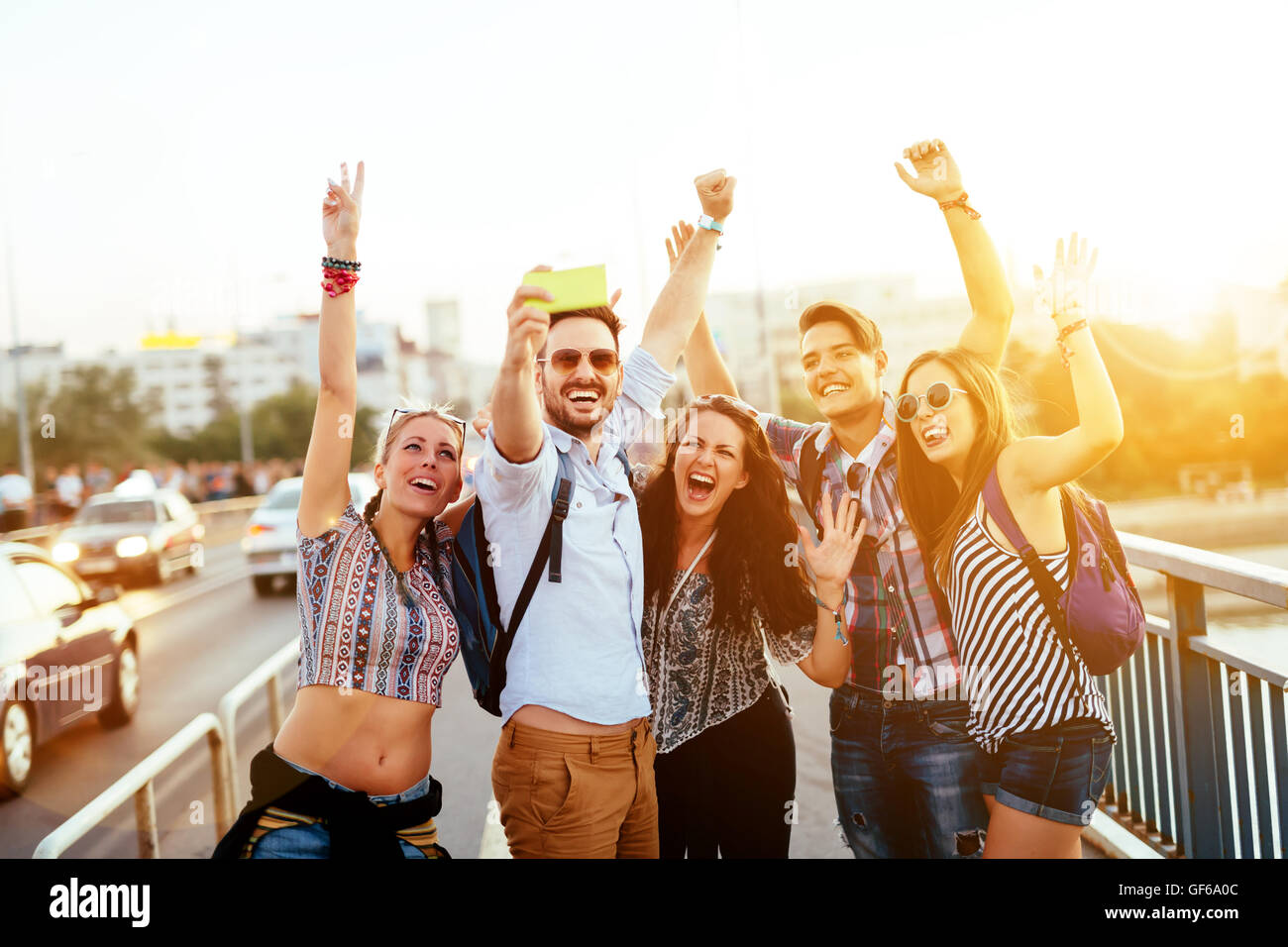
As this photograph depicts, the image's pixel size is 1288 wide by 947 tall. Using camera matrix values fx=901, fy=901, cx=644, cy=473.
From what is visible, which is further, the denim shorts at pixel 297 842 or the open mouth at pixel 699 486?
the open mouth at pixel 699 486

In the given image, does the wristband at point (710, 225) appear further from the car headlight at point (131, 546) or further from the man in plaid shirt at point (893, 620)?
the car headlight at point (131, 546)

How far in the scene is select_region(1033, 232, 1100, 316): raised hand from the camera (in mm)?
2297

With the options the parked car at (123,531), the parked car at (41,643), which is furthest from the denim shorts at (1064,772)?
the parked car at (123,531)

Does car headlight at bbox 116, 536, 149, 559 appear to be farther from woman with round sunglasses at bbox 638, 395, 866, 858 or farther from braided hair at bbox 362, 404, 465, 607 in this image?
woman with round sunglasses at bbox 638, 395, 866, 858

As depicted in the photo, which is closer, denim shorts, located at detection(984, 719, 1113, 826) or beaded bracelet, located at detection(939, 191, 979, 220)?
denim shorts, located at detection(984, 719, 1113, 826)

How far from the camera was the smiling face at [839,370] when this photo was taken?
238cm

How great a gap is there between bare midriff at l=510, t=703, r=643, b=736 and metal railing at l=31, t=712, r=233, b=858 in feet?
3.32

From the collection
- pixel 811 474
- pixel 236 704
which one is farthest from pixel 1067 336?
pixel 236 704

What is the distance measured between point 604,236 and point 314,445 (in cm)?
119

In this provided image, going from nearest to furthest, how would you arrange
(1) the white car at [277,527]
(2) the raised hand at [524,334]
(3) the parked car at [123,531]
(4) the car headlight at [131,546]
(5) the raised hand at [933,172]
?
(2) the raised hand at [524,334] → (5) the raised hand at [933,172] → (3) the parked car at [123,531] → (4) the car headlight at [131,546] → (1) the white car at [277,527]

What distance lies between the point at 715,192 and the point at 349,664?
62.2 inches

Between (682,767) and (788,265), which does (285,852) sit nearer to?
(682,767)

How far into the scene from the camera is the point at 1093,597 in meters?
2.23

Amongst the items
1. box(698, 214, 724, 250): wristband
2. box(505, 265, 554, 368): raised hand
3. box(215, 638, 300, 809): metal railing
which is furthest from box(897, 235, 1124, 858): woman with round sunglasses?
box(215, 638, 300, 809): metal railing
